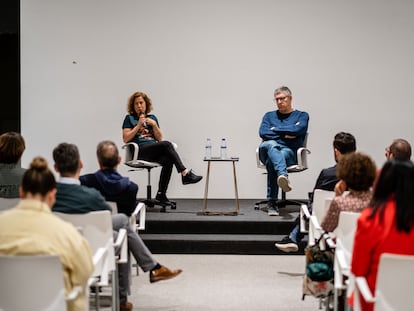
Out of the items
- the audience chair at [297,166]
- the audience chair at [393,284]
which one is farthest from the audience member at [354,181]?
the audience chair at [297,166]

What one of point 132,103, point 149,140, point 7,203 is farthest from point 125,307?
point 132,103

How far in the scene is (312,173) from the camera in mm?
8898

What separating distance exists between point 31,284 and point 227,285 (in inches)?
115

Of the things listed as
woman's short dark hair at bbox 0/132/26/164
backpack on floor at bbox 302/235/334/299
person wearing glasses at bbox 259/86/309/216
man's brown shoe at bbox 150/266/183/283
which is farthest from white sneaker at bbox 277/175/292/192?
woman's short dark hair at bbox 0/132/26/164

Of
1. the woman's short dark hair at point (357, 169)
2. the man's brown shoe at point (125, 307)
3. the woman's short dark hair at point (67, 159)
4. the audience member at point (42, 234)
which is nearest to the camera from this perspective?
the audience member at point (42, 234)

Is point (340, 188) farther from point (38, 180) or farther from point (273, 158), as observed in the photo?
point (273, 158)

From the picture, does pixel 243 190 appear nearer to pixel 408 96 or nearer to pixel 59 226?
pixel 408 96

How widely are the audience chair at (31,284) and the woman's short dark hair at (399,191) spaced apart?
1.38 metres

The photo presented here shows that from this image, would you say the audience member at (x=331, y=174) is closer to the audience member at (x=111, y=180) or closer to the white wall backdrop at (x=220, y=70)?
the audience member at (x=111, y=180)

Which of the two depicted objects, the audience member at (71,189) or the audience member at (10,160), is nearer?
the audience member at (71,189)

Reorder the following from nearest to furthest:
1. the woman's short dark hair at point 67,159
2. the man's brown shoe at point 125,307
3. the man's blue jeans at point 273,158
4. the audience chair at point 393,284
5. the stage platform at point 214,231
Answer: the audience chair at point 393,284 < the woman's short dark hair at point 67,159 < the man's brown shoe at point 125,307 < the stage platform at point 214,231 < the man's blue jeans at point 273,158

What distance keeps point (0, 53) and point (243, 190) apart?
344 cm

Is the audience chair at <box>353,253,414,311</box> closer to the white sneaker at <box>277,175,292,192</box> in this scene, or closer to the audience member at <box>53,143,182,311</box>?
the audience member at <box>53,143,182,311</box>

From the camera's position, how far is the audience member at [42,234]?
3.08 m
